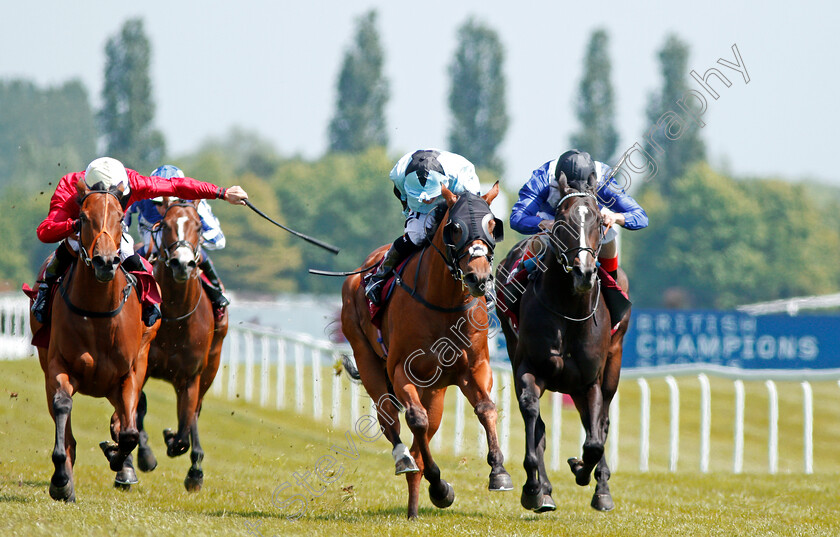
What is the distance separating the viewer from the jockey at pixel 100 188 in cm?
639

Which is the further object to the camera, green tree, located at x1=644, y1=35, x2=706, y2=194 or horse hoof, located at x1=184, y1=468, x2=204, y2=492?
green tree, located at x1=644, y1=35, x2=706, y2=194

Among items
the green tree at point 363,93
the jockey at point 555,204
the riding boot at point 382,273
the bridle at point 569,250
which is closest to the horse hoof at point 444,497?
the riding boot at point 382,273

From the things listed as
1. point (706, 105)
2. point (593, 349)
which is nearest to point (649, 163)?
point (706, 105)

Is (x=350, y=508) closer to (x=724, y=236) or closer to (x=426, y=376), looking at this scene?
(x=426, y=376)

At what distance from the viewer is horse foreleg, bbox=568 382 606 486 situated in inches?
250

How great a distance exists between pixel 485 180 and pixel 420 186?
52.1 m

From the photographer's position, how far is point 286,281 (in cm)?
6588

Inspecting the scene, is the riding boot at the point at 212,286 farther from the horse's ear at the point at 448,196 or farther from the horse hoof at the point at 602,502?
the horse hoof at the point at 602,502

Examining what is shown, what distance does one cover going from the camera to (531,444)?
248 inches

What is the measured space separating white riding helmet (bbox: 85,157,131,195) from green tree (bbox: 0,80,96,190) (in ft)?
203

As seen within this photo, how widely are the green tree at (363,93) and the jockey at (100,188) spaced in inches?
2263

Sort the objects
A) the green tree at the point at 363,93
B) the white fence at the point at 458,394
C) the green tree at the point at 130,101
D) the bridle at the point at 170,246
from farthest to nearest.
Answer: the green tree at the point at 363,93 < the green tree at the point at 130,101 < the white fence at the point at 458,394 < the bridle at the point at 170,246

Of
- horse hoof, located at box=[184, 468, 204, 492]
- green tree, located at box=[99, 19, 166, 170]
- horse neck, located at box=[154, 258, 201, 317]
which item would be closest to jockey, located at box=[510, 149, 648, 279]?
horse neck, located at box=[154, 258, 201, 317]

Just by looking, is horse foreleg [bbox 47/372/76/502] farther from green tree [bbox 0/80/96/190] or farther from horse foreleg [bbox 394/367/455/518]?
green tree [bbox 0/80/96/190]
